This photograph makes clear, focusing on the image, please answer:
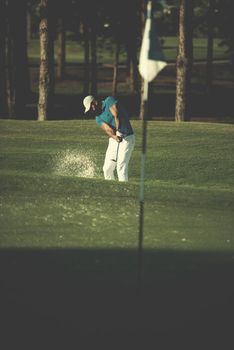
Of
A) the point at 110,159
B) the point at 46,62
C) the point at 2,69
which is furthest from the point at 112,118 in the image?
the point at 2,69

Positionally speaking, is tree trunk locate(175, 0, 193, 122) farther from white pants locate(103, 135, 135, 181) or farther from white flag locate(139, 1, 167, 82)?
white flag locate(139, 1, 167, 82)

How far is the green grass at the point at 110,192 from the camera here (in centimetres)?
1111

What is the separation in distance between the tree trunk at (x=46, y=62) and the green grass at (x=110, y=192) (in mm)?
3992

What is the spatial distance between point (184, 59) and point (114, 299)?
20.5 m

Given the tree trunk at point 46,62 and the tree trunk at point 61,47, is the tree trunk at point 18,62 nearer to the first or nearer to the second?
the tree trunk at point 46,62

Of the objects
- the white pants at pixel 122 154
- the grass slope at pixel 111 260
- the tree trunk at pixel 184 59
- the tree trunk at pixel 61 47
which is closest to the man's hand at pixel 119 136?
the white pants at pixel 122 154

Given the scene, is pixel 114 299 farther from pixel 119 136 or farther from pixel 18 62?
pixel 18 62

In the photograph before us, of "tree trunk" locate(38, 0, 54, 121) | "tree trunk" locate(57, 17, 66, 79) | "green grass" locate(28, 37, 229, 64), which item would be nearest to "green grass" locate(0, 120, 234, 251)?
"tree trunk" locate(38, 0, 54, 121)

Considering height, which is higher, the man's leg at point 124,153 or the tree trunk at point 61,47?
the man's leg at point 124,153

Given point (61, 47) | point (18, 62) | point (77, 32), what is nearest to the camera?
point (18, 62)

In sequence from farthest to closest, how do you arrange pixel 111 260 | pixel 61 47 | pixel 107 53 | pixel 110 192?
pixel 107 53
pixel 61 47
pixel 110 192
pixel 111 260

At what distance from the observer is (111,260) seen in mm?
9742

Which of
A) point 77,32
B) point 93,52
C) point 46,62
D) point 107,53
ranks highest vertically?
point 46,62

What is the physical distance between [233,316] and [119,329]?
3.72 feet
